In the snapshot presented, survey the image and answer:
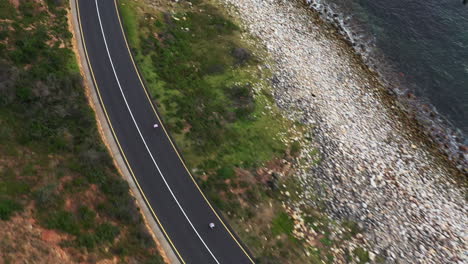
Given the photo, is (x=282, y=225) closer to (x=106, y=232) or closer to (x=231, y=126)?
(x=231, y=126)

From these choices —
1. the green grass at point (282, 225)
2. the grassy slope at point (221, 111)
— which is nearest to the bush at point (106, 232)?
the grassy slope at point (221, 111)

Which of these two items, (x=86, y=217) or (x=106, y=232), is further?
(x=86, y=217)

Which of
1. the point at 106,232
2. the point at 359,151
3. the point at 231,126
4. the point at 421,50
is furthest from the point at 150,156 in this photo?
the point at 421,50

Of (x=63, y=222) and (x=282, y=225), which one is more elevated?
(x=282, y=225)

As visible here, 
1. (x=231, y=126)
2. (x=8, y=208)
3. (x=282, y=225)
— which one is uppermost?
(x=231, y=126)

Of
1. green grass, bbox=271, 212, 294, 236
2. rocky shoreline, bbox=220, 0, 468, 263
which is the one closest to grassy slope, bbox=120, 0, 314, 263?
green grass, bbox=271, 212, 294, 236

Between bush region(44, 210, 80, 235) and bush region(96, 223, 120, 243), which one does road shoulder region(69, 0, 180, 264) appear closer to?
bush region(96, 223, 120, 243)

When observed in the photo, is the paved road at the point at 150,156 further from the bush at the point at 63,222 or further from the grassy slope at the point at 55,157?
the bush at the point at 63,222
